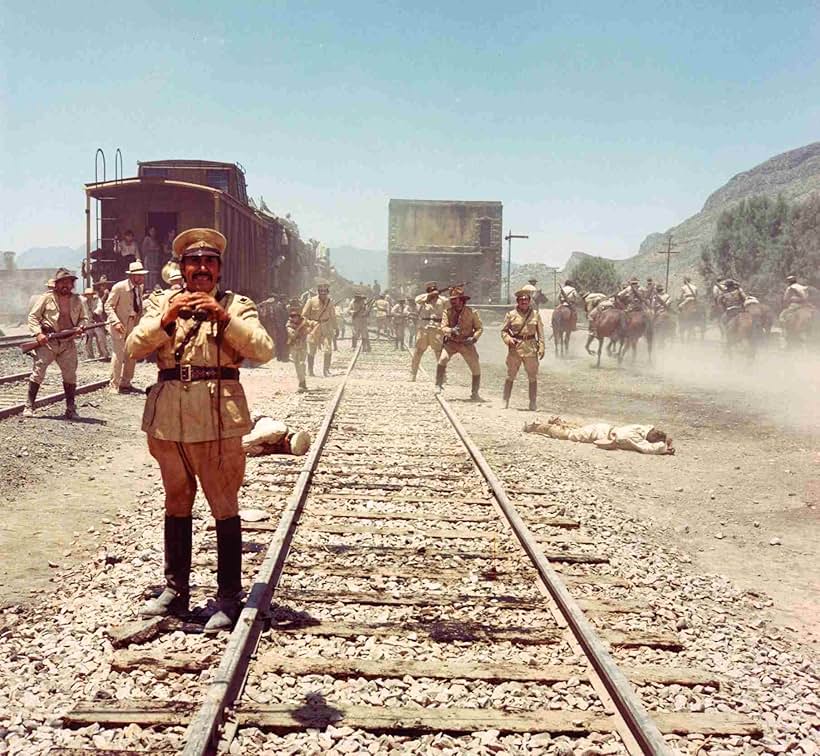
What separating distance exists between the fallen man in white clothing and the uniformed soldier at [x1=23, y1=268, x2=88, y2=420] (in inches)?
246

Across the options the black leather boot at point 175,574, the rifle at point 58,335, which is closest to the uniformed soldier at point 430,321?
the rifle at point 58,335

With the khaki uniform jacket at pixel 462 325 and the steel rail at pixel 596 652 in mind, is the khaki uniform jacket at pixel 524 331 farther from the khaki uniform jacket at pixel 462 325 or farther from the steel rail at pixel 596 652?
the steel rail at pixel 596 652

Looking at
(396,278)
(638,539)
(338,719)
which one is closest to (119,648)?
(338,719)

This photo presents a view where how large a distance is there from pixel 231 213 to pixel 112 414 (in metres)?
9.23

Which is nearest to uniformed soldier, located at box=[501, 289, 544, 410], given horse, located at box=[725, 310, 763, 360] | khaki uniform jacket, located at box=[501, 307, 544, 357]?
khaki uniform jacket, located at box=[501, 307, 544, 357]

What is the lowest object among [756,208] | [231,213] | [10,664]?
[10,664]

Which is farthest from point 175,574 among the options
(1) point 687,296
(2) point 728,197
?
(2) point 728,197

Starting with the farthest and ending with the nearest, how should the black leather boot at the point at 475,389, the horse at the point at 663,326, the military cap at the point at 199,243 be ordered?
the horse at the point at 663,326, the black leather boot at the point at 475,389, the military cap at the point at 199,243

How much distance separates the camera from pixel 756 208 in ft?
168

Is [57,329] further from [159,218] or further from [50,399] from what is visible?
[159,218]

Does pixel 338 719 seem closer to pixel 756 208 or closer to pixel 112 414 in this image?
pixel 112 414

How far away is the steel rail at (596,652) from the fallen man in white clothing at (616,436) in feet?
13.7

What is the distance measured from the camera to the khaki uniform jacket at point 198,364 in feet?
12.8

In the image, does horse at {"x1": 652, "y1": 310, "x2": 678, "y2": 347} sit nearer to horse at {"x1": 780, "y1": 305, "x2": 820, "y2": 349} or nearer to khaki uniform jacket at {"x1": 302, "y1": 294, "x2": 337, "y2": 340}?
horse at {"x1": 780, "y1": 305, "x2": 820, "y2": 349}
